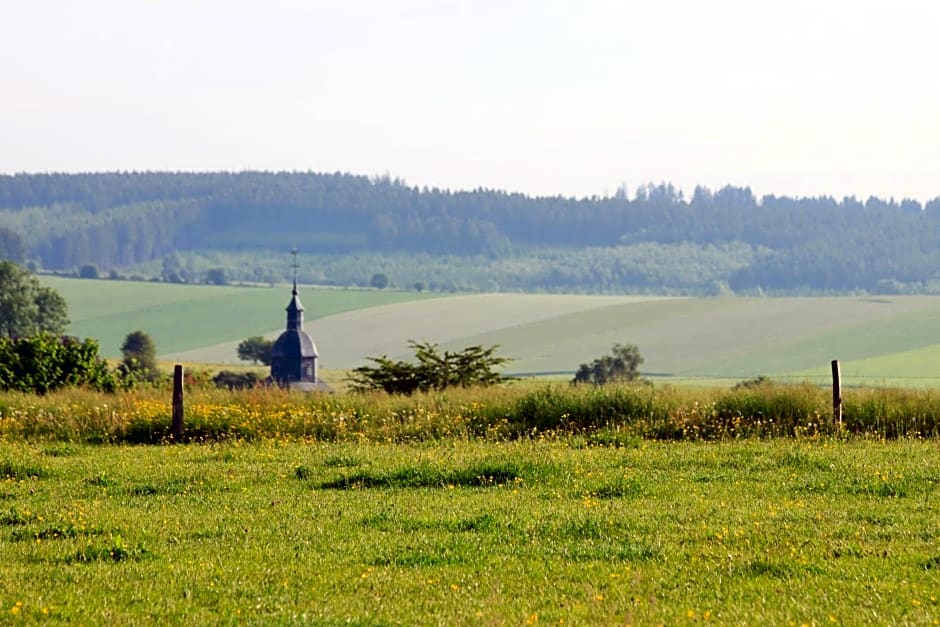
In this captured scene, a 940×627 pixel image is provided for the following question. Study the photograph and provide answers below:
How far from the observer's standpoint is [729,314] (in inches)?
5571

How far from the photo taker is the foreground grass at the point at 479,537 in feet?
34.1

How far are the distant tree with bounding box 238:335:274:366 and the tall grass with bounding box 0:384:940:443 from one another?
3953 inches

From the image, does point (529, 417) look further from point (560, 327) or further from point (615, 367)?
point (560, 327)

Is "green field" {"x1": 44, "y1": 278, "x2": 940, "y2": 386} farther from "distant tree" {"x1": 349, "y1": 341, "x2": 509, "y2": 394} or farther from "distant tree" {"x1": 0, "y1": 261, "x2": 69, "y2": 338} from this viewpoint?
"distant tree" {"x1": 349, "y1": 341, "x2": 509, "y2": 394}

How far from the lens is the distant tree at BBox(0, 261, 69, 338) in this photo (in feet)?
317

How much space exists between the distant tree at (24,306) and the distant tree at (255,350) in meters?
27.7

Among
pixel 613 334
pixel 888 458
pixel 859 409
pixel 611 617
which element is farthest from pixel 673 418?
pixel 613 334

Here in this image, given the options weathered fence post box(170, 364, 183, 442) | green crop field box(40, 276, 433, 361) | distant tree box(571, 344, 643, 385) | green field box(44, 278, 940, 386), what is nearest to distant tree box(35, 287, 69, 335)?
green field box(44, 278, 940, 386)

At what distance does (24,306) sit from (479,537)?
89.3 metres

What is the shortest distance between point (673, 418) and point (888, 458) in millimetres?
5822

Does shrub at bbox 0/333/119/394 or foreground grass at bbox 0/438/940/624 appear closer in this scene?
foreground grass at bbox 0/438/940/624

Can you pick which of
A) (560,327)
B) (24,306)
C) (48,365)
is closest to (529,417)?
(48,365)

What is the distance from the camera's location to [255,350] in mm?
129375

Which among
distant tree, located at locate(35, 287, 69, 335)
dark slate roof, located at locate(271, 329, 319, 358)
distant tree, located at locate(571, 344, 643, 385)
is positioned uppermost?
distant tree, located at locate(35, 287, 69, 335)
